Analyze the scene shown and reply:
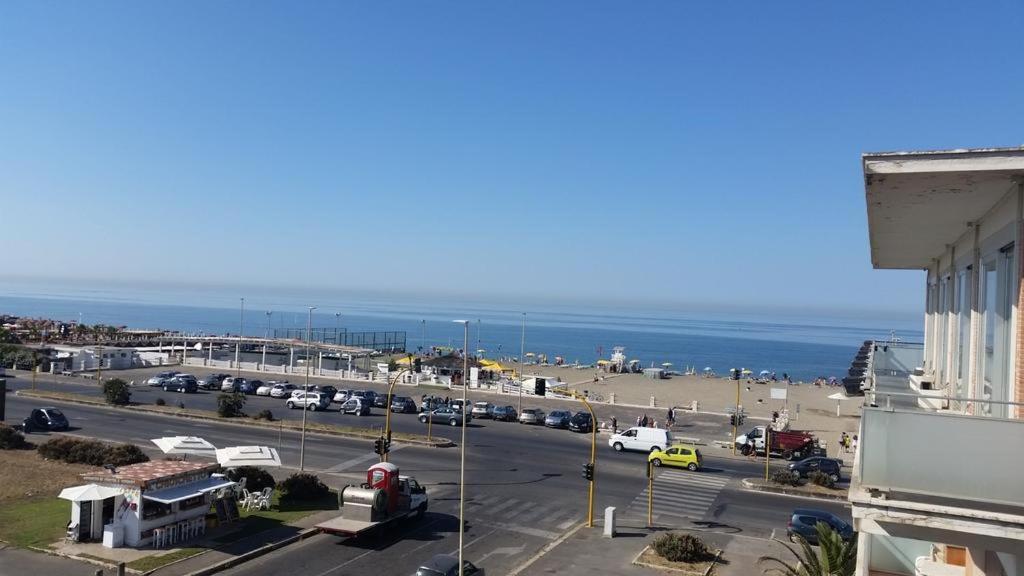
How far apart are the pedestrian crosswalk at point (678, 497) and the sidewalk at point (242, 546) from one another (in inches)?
418

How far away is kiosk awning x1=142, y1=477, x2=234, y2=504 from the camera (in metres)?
20.4

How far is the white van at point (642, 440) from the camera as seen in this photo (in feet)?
129

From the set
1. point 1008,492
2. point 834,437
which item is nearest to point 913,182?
point 1008,492

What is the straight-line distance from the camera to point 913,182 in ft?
23.0

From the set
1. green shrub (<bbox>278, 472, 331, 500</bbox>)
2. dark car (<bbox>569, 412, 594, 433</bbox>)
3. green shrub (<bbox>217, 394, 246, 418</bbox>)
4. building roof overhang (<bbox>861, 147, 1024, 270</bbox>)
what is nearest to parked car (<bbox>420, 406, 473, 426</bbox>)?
dark car (<bbox>569, 412, 594, 433</bbox>)

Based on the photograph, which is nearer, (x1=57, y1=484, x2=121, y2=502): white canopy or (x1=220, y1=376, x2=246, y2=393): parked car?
(x1=57, y1=484, x2=121, y2=502): white canopy

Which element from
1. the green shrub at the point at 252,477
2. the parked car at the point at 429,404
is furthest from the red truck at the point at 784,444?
the green shrub at the point at 252,477

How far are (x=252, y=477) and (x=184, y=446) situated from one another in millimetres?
2670

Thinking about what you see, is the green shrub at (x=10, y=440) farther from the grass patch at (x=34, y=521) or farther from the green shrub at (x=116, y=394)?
the green shrub at (x=116, y=394)

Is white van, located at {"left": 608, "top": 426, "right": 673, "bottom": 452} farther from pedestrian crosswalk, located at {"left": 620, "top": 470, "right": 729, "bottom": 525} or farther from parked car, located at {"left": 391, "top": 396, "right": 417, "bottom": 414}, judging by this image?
parked car, located at {"left": 391, "top": 396, "right": 417, "bottom": 414}

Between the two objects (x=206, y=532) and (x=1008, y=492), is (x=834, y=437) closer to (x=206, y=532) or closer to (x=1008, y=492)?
(x=206, y=532)

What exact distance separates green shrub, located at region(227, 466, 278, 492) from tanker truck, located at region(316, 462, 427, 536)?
17.6ft

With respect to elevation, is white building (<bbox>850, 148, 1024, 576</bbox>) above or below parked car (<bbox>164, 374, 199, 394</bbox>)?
above

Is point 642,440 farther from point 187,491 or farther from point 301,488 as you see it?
point 187,491
